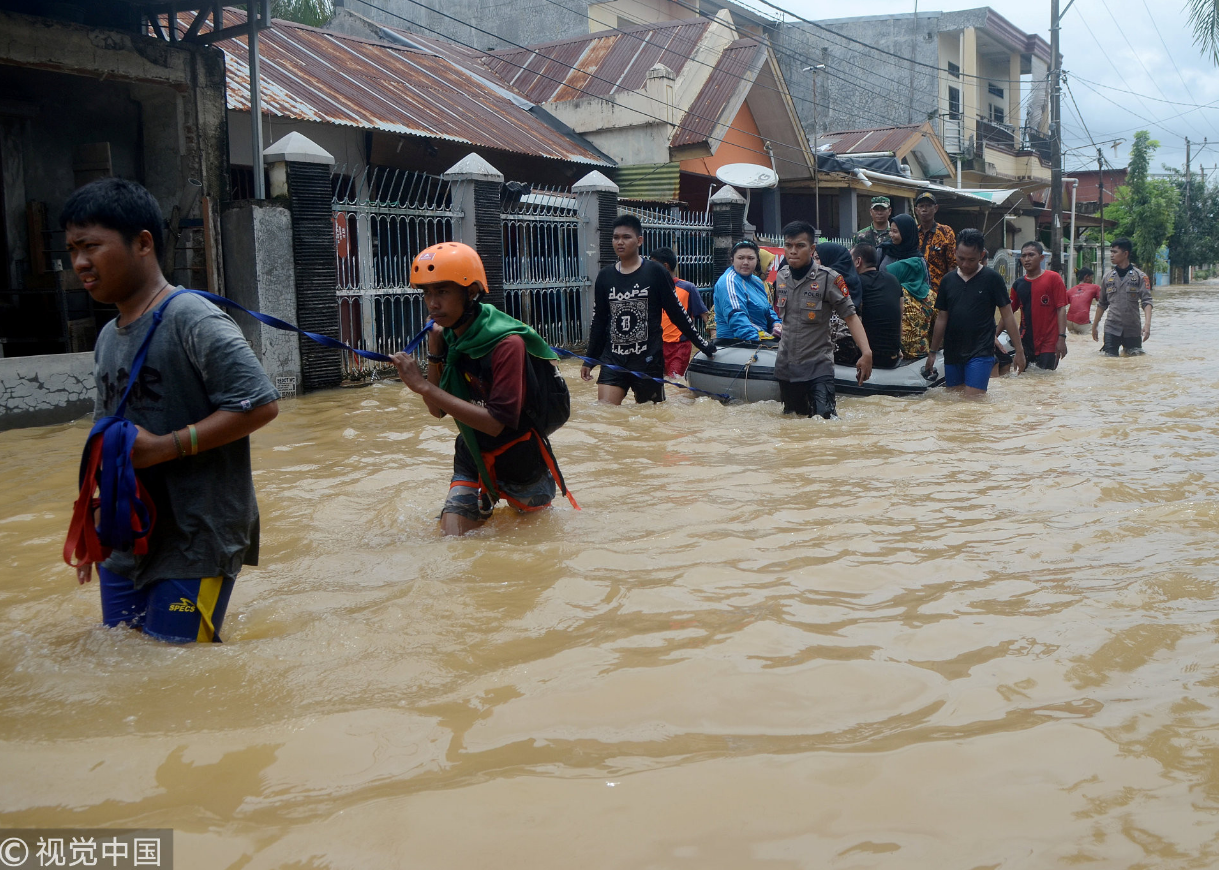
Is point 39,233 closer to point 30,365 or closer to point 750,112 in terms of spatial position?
point 30,365

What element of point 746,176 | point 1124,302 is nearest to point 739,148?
point 746,176

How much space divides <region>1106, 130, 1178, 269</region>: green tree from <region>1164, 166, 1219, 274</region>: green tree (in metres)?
5.75

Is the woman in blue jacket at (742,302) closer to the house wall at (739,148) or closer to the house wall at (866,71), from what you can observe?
the house wall at (739,148)

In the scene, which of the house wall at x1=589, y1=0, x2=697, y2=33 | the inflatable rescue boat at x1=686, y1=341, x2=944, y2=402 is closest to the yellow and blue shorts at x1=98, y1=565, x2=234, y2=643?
the inflatable rescue boat at x1=686, y1=341, x2=944, y2=402

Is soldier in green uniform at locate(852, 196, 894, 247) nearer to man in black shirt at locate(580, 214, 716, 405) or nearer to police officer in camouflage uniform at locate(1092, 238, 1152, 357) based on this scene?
man in black shirt at locate(580, 214, 716, 405)

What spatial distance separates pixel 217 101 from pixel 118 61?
1.09m

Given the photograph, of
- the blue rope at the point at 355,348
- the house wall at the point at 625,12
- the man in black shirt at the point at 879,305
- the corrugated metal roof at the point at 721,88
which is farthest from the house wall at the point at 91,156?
the house wall at the point at 625,12

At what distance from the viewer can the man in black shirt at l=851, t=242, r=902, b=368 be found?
30.7 feet

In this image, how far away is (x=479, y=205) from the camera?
12.6 meters

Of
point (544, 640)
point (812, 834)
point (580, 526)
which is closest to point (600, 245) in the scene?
point (580, 526)

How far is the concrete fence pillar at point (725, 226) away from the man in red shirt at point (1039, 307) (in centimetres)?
648

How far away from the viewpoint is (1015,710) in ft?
9.26

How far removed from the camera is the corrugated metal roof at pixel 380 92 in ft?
42.9

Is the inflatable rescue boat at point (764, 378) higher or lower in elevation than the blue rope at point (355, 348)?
lower
